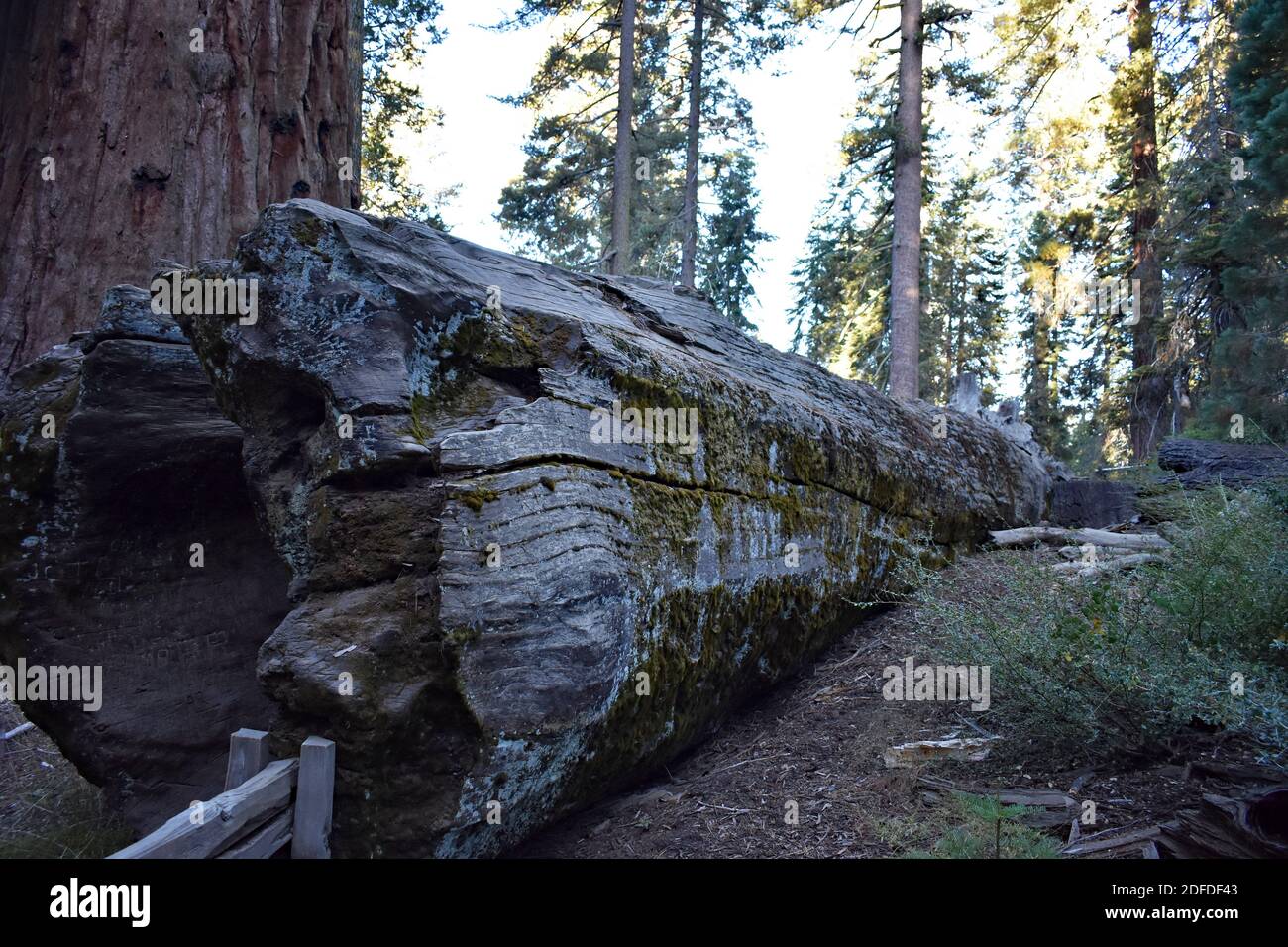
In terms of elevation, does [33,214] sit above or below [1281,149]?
below

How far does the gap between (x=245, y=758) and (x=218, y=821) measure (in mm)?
395

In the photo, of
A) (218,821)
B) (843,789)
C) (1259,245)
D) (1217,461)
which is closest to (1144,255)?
(1259,245)

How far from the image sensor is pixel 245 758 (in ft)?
9.97

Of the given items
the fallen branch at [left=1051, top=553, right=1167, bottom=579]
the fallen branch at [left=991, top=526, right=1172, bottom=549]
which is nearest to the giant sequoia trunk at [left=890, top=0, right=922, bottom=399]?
the fallen branch at [left=991, top=526, right=1172, bottom=549]

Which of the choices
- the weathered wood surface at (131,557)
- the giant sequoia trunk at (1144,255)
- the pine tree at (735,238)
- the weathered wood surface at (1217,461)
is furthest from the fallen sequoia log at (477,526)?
the pine tree at (735,238)

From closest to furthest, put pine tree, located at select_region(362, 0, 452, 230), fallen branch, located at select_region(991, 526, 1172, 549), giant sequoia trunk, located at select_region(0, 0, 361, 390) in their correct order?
giant sequoia trunk, located at select_region(0, 0, 361, 390) < fallen branch, located at select_region(991, 526, 1172, 549) < pine tree, located at select_region(362, 0, 452, 230)

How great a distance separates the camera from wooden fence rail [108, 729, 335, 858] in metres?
2.65

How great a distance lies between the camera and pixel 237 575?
4.60m

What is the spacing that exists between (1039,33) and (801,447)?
45.2 ft

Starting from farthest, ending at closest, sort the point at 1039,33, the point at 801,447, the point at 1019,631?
1. the point at 1039,33
2. the point at 801,447
3. the point at 1019,631

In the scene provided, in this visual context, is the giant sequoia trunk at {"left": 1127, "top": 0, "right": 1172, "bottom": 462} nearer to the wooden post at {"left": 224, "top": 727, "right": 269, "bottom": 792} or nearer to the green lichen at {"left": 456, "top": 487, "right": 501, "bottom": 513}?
the green lichen at {"left": 456, "top": 487, "right": 501, "bottom": 513}

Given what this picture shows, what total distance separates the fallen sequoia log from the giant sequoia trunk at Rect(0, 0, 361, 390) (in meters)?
2.28

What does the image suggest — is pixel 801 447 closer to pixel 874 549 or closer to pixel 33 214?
pixel 874 549

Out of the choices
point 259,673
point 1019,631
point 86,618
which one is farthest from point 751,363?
point 86,618
